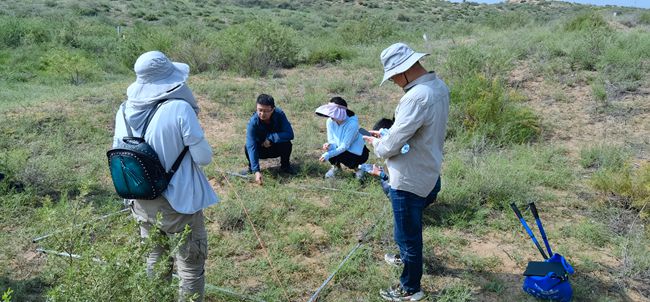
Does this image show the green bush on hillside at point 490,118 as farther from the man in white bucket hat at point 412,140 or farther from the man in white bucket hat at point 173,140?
the man in white bucket hat at point 173,140

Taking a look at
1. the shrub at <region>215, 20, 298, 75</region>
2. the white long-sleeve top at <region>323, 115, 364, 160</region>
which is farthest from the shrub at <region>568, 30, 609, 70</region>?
the shrub at <region>215, 20, 298, 75</region>

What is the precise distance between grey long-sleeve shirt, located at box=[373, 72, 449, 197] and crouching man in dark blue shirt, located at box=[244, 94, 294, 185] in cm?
244

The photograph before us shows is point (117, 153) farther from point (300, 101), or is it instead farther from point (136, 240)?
point (300, 101)

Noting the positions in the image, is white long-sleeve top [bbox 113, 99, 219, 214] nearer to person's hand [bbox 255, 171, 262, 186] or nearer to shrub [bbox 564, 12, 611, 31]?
person's hand [bbox 255, 171, 262, 186]

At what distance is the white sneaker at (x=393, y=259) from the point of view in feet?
12.9

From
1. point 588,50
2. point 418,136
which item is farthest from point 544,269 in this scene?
point 588,50

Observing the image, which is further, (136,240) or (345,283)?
(345,283)

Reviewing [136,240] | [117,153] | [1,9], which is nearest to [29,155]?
[117,153]

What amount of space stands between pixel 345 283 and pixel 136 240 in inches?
73.8

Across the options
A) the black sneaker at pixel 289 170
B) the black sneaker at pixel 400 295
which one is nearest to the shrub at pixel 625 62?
the black sneaker at pixel 289 170

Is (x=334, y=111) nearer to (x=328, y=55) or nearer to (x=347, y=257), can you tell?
(x=347, y=257)

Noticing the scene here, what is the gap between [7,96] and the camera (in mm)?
8758

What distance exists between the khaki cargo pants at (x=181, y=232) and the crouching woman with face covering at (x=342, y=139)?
2.66 meters

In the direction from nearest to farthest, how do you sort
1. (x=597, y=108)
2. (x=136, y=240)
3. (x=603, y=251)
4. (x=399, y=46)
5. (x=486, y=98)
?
(x=136, y=240), (x=399, y=46), (x=603, y=251), (x=486, y=98), (x=597, y=108)
